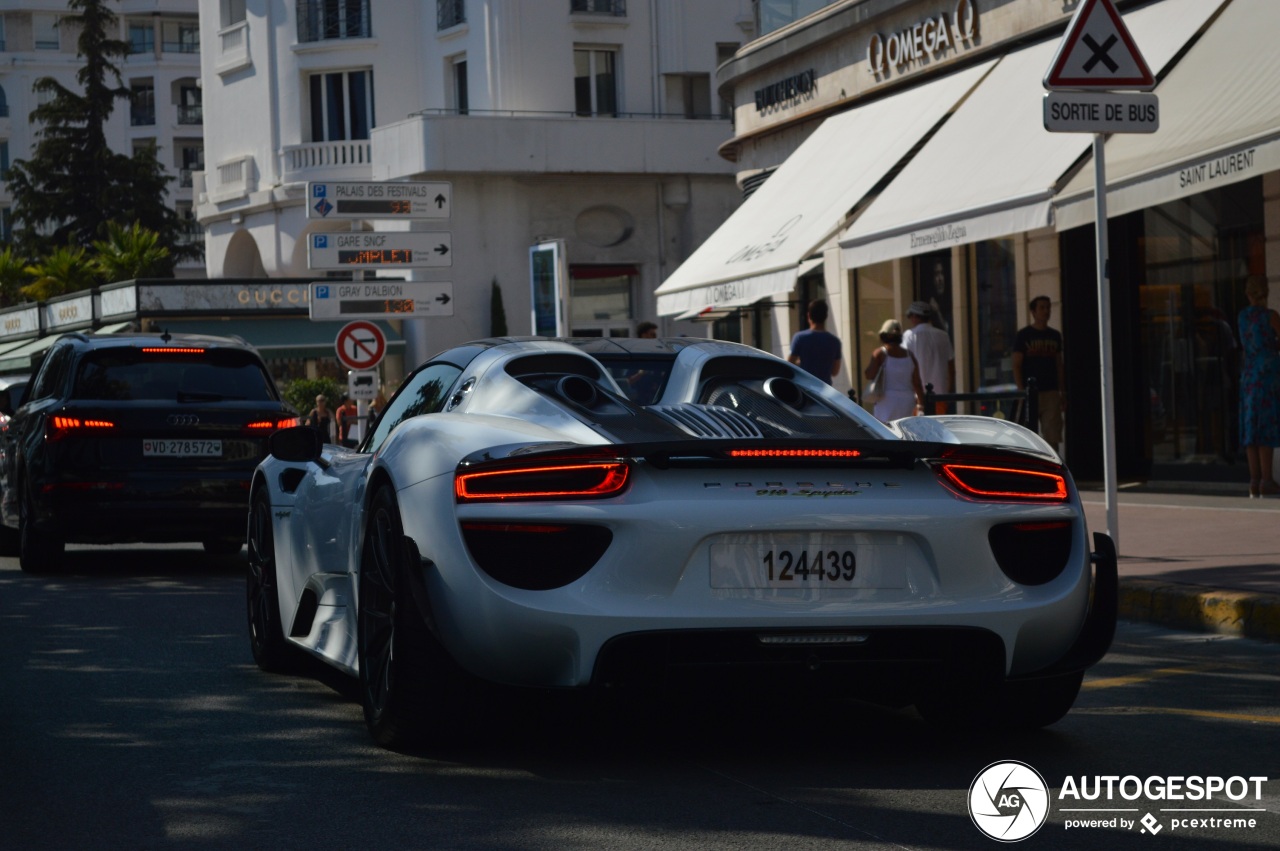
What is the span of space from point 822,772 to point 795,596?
1.80 feet

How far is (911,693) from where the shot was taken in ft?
20.9

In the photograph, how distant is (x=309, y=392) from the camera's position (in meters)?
42.3

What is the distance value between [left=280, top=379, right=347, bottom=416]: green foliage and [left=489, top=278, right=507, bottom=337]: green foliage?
4182mm

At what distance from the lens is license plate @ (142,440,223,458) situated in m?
12.9

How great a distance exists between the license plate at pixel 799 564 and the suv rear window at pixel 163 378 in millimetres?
8453

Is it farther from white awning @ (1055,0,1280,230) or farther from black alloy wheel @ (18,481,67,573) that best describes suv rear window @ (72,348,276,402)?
white awning @ (1055,0,1280,230)

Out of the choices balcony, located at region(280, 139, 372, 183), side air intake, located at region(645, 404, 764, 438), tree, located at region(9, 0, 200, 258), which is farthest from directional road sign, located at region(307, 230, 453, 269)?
tree, located at region(9, 0, 200, 258)

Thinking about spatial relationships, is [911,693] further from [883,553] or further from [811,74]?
[811,74]

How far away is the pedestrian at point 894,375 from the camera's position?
16.0m

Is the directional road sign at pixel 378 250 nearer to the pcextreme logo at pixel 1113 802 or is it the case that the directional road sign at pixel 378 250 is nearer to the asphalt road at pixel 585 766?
the asphalt road at pixel 585 766

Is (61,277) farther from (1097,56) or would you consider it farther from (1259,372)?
(1097,56)

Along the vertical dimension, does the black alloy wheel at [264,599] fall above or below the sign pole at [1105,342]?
below

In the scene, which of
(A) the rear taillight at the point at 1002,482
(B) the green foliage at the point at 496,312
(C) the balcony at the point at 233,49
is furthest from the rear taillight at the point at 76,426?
(C) the balcony at the point at 233,49

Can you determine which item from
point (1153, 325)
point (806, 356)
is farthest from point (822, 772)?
point (1153, 325)
